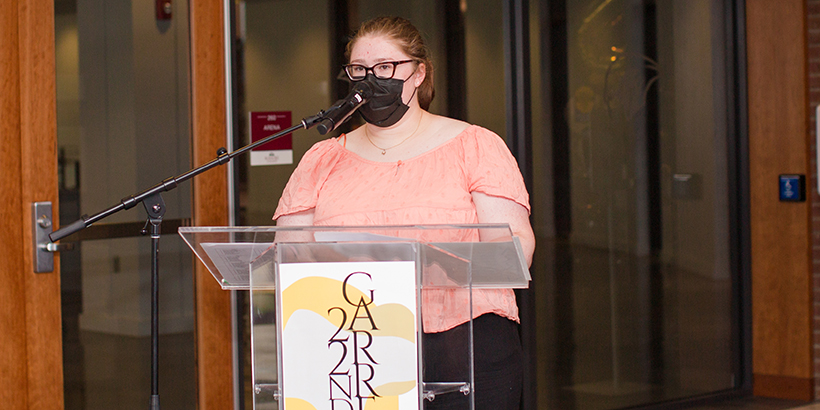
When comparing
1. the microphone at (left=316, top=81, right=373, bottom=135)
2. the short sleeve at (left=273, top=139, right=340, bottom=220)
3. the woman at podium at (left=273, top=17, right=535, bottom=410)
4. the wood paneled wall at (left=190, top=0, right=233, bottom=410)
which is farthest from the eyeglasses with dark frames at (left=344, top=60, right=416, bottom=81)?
the wood paneled wall at (left=190, top=0, right=233, bottom=410)

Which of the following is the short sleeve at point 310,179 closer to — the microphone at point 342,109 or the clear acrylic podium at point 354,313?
the microphone at point 342,109

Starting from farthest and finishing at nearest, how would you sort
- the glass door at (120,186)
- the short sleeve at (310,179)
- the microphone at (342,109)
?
the glass door at (120,186)
the short sleeve at (310,179)
the microphone at (342,109)

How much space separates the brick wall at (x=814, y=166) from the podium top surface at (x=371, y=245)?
3.23m

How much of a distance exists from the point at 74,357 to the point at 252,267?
1735mm

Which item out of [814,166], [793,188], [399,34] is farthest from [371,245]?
[814,166]

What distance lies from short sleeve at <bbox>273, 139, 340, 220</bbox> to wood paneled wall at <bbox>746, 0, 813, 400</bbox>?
3030mm

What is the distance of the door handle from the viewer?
103 inches

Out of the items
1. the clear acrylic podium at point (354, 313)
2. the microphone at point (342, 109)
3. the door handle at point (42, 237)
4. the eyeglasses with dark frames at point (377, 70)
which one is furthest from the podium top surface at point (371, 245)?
the door handle at point (42, 237)

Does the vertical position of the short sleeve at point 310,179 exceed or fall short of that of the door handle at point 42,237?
it exceeds it

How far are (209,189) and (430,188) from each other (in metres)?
1.54

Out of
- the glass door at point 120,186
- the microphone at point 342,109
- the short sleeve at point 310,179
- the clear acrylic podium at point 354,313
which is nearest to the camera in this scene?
the clear acrylic podium at point 354,313

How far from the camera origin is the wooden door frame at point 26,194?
2.57 meters

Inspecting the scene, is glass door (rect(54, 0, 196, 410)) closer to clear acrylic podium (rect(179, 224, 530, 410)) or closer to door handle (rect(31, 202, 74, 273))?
door handle (rect(31, 202, 74, 273))

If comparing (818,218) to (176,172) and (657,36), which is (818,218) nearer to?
(657,36)
